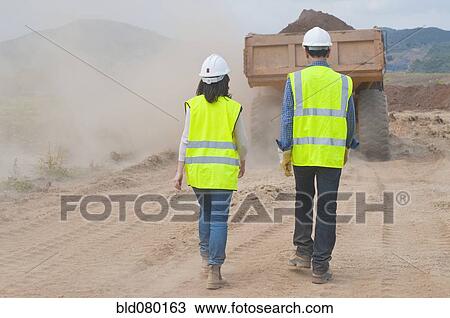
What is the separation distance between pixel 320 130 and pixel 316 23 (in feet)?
34.1

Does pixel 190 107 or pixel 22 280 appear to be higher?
pixel 190 107

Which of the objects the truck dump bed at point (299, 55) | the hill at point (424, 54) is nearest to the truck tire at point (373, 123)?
the truck dump bed at point (299, 55)

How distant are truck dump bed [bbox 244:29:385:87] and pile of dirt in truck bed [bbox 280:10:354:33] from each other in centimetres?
330

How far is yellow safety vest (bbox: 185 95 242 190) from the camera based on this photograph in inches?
227

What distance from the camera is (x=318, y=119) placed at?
5.80m

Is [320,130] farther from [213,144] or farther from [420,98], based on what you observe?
[420,98]

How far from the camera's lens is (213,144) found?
19.0ft

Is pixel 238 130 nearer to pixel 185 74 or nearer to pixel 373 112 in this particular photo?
pixel 373 112

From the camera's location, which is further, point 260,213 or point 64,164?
point 64,164

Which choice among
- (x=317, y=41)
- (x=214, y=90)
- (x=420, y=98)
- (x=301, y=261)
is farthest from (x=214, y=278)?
(x=420, y=98)

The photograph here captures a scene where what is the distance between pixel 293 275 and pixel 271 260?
51cm

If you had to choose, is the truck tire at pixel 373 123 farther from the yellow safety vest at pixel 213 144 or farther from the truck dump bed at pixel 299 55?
the yellow safety vest at pixel 213 144

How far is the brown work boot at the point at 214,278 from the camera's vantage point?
226 inches

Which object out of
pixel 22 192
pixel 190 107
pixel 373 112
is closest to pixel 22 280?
pixel 190 107
